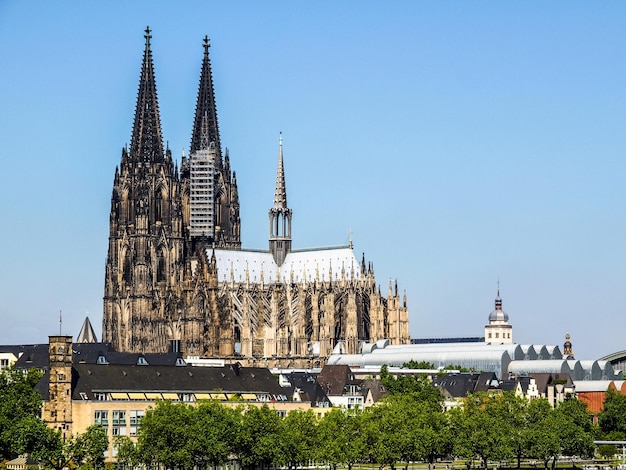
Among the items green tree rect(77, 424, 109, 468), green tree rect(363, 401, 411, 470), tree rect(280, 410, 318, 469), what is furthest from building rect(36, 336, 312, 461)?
green tree rect(363, 401, 411, 470)

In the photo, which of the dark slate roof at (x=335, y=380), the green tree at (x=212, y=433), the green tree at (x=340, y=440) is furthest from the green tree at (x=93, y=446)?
the dark slate roof at (x=335, y=380)

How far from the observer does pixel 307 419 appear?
464 ft

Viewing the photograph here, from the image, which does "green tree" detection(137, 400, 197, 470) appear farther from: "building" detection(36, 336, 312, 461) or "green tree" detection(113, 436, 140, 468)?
"building" detection(36, 336, 312, 461)

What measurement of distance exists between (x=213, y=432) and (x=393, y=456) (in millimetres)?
19693

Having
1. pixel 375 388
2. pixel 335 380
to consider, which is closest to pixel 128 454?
pixel 335 380

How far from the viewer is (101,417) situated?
452ft

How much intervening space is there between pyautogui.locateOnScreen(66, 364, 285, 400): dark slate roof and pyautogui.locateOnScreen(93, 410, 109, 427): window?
1880 mm

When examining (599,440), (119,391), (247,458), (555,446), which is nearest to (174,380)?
(119,391)

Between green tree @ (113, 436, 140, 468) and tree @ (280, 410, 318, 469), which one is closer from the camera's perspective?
green tree @ (113, 436, 140, 468)

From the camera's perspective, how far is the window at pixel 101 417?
137 meters

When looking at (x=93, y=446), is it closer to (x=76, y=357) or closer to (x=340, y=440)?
(x=340, y=440)

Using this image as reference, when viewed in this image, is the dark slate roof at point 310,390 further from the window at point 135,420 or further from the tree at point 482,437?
the window at point 135,420

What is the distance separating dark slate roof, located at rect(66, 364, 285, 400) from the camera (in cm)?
14112

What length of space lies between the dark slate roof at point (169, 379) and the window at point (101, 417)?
1.88 m
